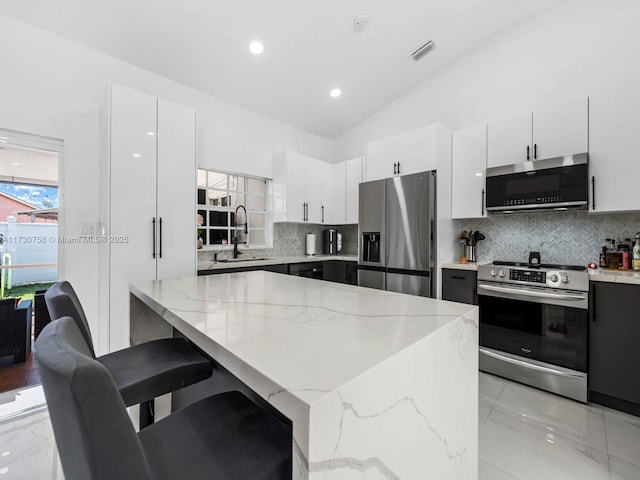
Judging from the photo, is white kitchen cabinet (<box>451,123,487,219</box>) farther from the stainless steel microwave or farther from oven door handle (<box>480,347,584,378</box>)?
oven door handle (<box>480,347,584,378</box>)

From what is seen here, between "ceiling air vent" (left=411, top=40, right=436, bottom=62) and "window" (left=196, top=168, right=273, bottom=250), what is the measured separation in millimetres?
2308

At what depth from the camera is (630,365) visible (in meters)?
2.02

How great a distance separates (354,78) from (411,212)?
5.67ft

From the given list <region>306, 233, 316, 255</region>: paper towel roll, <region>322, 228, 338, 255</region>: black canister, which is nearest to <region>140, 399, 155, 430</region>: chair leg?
<region>306, 233, 316, 255</region>: paper towel roll

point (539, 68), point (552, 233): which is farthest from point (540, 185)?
point (539, 68)

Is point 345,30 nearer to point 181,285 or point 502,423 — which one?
point 181,285

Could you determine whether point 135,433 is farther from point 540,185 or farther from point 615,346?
point 540,185

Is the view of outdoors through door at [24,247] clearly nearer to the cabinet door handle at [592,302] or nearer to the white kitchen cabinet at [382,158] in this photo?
the white kitchen cabinet at [382,158]

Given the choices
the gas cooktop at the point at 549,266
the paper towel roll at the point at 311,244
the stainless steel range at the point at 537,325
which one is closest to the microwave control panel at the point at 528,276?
the stainless steel range at the point at 537,325

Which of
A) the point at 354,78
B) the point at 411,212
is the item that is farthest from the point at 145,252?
the point at 354,78

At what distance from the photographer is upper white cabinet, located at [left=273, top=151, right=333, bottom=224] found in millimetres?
3891

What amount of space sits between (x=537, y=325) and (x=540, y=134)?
164 centimetres

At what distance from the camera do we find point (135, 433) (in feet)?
1.79

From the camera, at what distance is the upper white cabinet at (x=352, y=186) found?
4148mm
